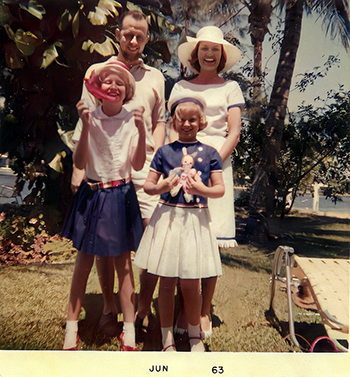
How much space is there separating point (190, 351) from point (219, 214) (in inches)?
42.6

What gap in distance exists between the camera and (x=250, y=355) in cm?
307

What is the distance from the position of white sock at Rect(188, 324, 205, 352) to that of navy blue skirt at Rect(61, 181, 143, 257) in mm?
759

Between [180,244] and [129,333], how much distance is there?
2.77 feet

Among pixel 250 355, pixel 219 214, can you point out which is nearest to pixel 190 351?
pixel 250 355

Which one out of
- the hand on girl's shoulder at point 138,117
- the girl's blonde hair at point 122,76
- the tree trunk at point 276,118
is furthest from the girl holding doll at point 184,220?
the tree trunk at point 276,118

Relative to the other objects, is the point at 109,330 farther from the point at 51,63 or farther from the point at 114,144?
the point at 51,63

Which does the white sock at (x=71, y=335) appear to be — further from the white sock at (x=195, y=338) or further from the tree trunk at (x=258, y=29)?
the tree trunk at (x=258, y=29)

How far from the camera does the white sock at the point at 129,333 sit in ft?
9.93

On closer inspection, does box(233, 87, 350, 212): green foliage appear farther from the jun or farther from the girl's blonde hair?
the jun

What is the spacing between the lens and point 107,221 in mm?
2951

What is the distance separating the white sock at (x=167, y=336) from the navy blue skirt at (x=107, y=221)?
0.66m

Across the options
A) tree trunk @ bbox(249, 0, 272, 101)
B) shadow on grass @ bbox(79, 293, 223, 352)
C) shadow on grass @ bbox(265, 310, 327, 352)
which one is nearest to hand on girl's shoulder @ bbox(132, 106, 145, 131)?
tree trunk @ bbox(249, 0, 272, 101)

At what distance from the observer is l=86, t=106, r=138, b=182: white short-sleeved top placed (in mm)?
2971

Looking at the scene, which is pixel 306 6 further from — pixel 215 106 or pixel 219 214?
pixel 219 214
